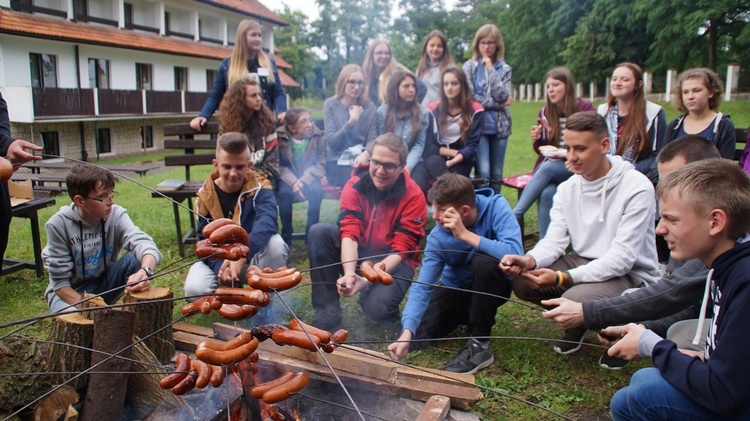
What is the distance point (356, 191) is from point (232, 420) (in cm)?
190

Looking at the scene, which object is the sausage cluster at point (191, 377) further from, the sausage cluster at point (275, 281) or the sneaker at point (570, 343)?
the sneaker at point (570, 343)

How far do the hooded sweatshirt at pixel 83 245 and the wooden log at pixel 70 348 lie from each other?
2.86ft

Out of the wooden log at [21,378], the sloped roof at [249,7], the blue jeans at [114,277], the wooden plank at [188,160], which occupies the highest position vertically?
the sloped roof at [249,7]

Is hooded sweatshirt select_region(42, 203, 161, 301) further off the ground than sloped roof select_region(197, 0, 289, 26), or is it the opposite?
sloped roof select_region(197, 0, 289, 26)

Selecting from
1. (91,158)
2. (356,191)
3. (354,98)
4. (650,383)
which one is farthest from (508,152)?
(91,158)

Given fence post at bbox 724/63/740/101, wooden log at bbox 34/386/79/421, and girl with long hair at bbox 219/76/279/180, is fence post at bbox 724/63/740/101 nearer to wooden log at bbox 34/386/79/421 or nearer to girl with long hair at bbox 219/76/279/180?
girl with long hair at bbox 219/76/279/180

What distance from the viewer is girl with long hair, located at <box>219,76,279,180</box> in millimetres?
5203

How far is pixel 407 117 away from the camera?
18.3 feet

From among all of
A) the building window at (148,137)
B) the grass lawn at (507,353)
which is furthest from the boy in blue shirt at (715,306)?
the building window at (148,137)

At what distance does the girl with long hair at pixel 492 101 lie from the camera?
587 centimetres

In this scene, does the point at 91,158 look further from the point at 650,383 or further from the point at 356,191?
the point at 650,383

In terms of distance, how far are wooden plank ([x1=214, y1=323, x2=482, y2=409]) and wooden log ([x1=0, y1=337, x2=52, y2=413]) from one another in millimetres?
1125

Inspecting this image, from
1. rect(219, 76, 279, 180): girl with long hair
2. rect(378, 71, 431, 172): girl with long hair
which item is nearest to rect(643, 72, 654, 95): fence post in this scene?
rect(378, 71, 431, 172): girl with long hair

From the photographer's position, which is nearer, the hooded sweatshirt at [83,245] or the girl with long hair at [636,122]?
the hooded sweatshirt at [83,245]
